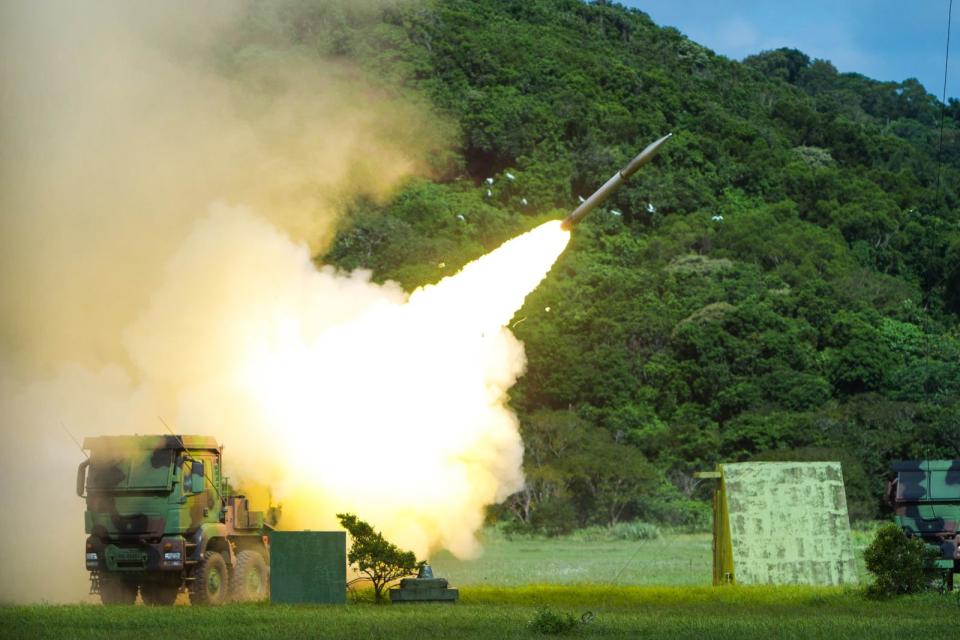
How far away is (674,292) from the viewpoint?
85.0 m

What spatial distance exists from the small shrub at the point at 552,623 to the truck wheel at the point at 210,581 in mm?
7598

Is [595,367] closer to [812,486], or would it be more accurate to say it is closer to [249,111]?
[249,111]

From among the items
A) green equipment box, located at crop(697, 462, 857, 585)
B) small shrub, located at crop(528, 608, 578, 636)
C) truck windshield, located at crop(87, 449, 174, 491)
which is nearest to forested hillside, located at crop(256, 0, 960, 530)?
green equipment box, located at crop(697, 462, 857, 585)

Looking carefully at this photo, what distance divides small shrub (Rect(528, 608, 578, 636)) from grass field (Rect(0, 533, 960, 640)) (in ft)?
0.30

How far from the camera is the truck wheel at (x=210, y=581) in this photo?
28594mm

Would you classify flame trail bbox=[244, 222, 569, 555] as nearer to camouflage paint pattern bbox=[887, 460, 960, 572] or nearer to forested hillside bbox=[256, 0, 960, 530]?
camouflage paint pattern bbox=[887, 460, 960, 572]

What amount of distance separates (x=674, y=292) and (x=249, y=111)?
25113 mm

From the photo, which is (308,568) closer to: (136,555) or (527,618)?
(136,555)

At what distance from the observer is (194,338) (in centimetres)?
3762

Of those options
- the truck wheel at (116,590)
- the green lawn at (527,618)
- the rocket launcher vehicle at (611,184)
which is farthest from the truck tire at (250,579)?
the rocket launcher vehicle at (611,184)

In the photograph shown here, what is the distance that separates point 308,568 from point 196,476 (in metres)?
2.66

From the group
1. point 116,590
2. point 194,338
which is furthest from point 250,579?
point 194,338

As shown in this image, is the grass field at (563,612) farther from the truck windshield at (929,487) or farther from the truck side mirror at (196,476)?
the truck windshield at (929,487)

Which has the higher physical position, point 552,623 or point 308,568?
point 308,568
